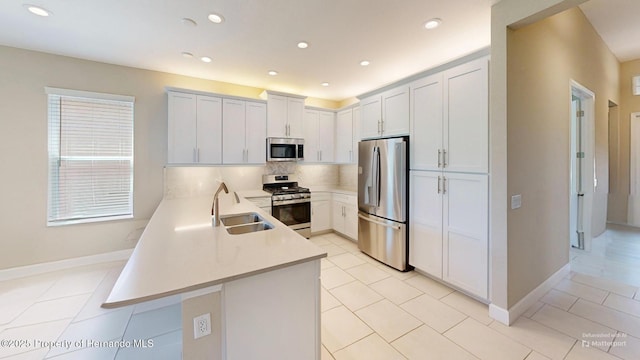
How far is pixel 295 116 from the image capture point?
175 inches

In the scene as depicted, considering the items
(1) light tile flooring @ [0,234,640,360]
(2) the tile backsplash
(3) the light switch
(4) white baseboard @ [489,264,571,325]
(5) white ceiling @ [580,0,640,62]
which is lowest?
(1) light tile flooring @ [0,234,640,360]

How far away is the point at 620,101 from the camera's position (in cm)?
450

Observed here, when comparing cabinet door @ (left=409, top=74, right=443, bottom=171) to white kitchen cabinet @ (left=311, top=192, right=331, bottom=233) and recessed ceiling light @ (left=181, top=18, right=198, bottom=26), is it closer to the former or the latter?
white kitchen cabinet @ (left=311, top=192, right=331, bottom=233)

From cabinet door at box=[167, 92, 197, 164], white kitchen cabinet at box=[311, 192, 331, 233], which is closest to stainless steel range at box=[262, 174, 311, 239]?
white kitchen cabinet at box=[311, 192, 331, 233]

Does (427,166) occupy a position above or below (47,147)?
below

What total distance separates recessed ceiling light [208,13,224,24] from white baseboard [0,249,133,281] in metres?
3.40

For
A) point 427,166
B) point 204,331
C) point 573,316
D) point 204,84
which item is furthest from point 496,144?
point 204,84

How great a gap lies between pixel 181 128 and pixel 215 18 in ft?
6.08

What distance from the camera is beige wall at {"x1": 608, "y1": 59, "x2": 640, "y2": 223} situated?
14.3 ft

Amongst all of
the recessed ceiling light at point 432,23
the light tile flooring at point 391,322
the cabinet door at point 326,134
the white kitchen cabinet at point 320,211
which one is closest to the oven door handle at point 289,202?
the white kitchen cabinet at point 320,211

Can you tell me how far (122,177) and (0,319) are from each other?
1873 mm

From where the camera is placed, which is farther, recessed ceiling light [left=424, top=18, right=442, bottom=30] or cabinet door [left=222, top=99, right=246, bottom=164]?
cabinet door [left=222, top=99, right=246, bottom=164]

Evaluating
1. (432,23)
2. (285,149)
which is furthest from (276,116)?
(432,23)

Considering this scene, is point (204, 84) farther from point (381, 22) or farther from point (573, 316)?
point (573, 316)
